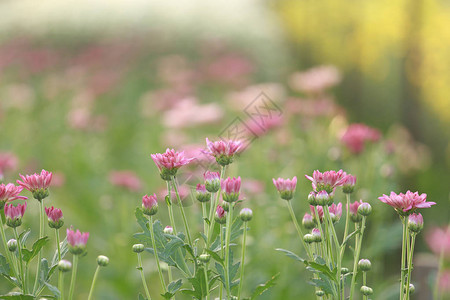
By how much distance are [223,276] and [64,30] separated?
7.24 m

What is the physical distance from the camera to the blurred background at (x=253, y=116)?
5.71 feet

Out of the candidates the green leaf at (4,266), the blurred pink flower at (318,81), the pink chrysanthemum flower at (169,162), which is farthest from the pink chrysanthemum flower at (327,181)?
the blurred pink flower at (318,81)

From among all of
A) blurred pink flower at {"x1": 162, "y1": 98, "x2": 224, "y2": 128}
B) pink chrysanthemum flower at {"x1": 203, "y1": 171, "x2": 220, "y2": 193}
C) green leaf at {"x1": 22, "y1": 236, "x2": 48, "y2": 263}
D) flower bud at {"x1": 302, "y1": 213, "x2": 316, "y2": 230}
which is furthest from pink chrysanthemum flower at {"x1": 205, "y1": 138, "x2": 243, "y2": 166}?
blurred pink flower at {"x1": 162, "y1": 98, "x2": 224, "y2": 128}

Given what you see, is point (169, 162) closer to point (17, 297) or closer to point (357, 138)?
point (17, 297)

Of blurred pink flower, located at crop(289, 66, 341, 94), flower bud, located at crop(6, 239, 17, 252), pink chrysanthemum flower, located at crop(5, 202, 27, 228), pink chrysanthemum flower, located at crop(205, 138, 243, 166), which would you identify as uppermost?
blurred pink flower, located at crop(289, 66, 341, 94)

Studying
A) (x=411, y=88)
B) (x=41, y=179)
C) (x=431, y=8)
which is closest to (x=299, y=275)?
(x=41, y=179)

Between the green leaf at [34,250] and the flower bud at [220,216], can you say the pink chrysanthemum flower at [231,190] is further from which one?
the green leaf at [34,250]

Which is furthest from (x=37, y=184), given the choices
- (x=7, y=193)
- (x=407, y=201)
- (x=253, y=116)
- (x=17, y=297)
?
(x=253, y=116)

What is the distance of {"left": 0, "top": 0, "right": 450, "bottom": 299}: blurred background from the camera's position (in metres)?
1.74

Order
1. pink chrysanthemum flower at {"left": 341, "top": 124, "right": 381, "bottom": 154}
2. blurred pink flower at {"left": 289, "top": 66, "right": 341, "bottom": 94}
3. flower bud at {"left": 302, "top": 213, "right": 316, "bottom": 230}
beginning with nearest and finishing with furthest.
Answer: flower bud at {"left": 302, "top": 213, "right": 316, "bottom": 230}
pink chrysanthemum flower at {"left": 341, "top": 124, "right": 381, "bottom": 154}
blurred pink flower at {"left": 289, "top": 66, "right": 341, "bottom": 94}

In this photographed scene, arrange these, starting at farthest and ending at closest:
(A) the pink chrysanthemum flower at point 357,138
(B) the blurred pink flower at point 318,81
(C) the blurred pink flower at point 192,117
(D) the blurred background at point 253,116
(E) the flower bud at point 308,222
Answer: (B) the blurred pink flower at point 318,81 < (C) the blurred pink flower at point 192,117 < (D) the blurred background at point 253,116 < (A) the pink chrysanthemum flower at point 357,138 < (E) the flower bud at point 308,222

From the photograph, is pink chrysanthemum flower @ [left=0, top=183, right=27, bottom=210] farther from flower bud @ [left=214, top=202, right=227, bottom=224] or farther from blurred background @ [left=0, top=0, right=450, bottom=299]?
blurred background @ [left=0, top=0, right=450, bottom=299]

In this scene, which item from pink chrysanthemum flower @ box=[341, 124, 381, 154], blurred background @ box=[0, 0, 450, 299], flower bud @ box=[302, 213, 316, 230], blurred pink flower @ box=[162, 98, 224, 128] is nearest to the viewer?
flower bud @ box=[302, 213, 316, 230]

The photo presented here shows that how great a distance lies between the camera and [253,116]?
7.09ft
